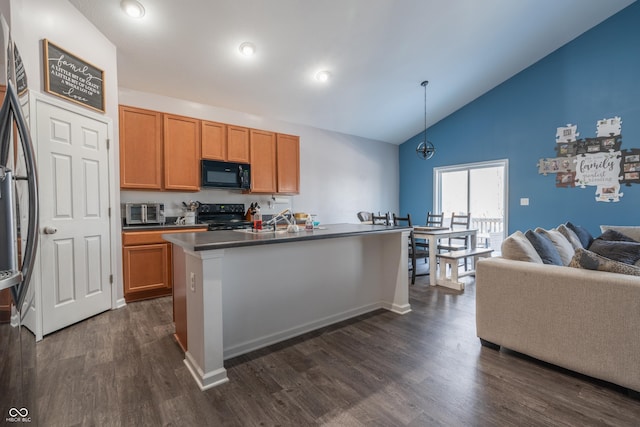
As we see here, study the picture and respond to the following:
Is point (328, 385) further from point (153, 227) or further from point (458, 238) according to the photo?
point (458, 238)

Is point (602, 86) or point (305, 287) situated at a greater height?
point (602, 86)

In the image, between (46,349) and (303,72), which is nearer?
(46,349)

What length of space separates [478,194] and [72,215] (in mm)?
6241

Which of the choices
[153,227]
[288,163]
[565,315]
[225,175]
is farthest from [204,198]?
[565,315]

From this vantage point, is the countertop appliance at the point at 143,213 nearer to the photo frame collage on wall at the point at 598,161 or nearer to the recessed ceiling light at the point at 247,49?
the recessed ceiling light at the point at 247,49

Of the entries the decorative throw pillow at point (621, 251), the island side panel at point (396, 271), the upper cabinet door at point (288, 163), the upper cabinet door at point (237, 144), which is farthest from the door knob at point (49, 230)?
the decorative throw pillow at point (621, 251)

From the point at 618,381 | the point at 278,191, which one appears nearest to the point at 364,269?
the point at 618,381

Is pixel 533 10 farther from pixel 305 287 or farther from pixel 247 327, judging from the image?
pixel 247 327

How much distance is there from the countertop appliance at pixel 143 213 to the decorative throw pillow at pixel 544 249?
399cm

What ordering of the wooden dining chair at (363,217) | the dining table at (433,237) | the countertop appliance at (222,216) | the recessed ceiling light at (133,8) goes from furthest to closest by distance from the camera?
the wooden dining chair at (363,217) < the countertop appliance at (222,216) < the dining table at (433,237) < the recessed ceiling light at (133,8)

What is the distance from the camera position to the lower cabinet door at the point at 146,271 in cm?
331

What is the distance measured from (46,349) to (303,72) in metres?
3.98

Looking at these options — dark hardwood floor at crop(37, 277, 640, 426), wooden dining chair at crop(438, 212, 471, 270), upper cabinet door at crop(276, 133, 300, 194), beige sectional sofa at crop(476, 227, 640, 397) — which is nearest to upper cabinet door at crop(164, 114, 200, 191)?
upper cabinet door at crop(276, 133, 300, 194)

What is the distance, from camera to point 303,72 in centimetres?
410
